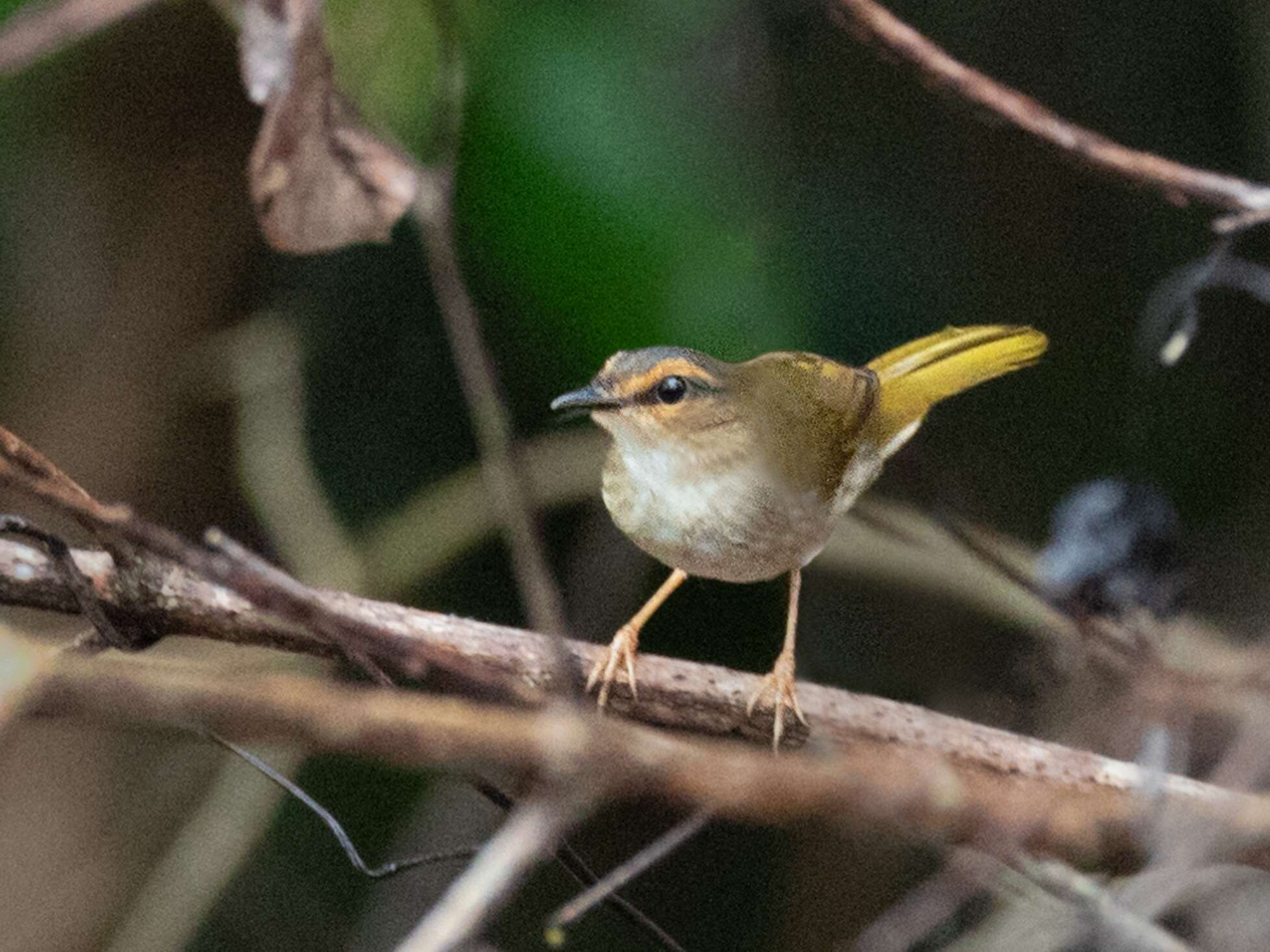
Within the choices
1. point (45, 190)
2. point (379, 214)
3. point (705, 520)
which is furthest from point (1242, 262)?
point (45, 190)

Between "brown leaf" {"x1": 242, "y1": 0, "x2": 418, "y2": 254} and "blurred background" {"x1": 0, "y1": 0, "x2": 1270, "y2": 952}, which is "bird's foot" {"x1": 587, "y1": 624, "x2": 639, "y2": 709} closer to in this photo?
"blurred background" {"x1": 0, "y1": 0, "x2": 1270, "y2": 952}

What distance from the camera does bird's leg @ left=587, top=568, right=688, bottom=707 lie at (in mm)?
739

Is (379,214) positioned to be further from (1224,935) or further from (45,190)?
(1224,935)

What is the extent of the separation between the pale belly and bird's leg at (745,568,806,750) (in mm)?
62

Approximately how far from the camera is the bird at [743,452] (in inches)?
29.6

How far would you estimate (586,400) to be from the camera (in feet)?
2.41

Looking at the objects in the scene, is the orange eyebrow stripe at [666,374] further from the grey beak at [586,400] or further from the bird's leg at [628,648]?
the bird's leg at [628,648]

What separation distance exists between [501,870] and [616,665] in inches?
15.9

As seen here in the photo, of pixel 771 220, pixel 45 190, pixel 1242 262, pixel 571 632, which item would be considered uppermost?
pixel 1242 262

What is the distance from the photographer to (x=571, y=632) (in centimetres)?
85

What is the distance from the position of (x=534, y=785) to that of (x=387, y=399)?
0.51 meters

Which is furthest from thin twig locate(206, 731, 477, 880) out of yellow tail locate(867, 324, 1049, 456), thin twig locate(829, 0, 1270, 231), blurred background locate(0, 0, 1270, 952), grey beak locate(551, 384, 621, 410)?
thin twig locate(829, 0, 1270, 231)

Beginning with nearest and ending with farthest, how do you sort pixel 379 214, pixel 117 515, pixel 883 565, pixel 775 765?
pixel 775 765 < pixel 117 515 < pixel 379 214 < pixel 883 565

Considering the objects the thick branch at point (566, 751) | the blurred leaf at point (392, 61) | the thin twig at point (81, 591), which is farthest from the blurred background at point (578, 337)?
the thick branch at point (566, 751)
